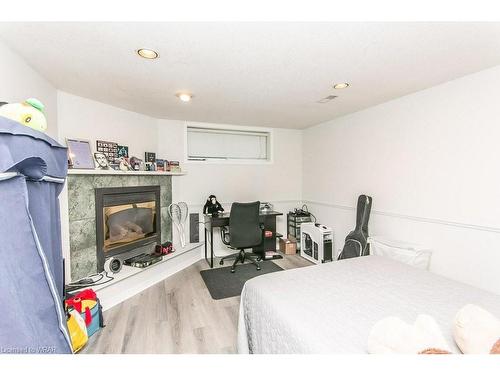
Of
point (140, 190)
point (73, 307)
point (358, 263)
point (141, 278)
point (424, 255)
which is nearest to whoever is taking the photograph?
point (73, 307)

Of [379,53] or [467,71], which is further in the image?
[467,71]

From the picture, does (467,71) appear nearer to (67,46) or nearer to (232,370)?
(232,370)

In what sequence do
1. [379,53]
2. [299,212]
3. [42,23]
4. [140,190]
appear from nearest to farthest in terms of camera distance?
[42,23] < [379,53] < [140,190] < [299,212]

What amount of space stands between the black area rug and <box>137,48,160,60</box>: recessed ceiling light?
93.7 inches

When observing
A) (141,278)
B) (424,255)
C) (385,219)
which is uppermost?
(385,219)

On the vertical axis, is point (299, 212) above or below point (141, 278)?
above

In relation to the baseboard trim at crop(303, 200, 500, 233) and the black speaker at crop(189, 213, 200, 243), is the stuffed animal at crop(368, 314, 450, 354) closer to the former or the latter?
the baseboard trim at crop(303, 200, 500, 233)

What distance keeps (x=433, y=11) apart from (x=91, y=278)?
325 centimetres

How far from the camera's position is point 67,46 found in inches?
59.8

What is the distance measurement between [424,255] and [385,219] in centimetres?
60

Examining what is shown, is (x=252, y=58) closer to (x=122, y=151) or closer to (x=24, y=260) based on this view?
(x=24, y=260)

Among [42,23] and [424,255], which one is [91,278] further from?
[424,255]

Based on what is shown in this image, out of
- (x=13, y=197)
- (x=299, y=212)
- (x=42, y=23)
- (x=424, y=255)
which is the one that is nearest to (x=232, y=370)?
(x=13, y=197)

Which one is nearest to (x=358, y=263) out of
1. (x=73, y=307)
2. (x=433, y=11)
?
(x=433, y=11)
